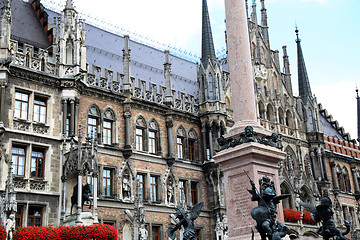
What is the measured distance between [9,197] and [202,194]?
1339 centimetres

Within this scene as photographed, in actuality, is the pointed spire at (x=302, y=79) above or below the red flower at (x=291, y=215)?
above

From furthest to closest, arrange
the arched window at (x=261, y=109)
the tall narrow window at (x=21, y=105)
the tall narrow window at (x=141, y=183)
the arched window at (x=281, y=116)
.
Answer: the arched window at (x=281, y=116)
the arched window at (x=261, y=109)
the tall narrow window at (x=141, y=183)
the tall narrow window at (x=21, y=105)

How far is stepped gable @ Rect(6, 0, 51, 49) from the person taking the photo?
25.8 m

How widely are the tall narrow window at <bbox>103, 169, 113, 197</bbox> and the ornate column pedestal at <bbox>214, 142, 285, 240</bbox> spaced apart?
13.5 metres

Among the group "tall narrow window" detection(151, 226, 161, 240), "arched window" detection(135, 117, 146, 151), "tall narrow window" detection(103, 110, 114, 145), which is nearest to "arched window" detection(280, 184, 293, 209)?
"tall narrow window" detection(151, 226, 161, 240)

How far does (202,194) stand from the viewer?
29531mm

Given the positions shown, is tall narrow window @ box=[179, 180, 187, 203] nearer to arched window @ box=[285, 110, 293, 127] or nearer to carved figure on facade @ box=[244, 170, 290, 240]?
arched window @ box=[285, 110, 293, 127]

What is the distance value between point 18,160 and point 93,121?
5285mm

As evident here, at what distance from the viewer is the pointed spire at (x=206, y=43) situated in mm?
32531

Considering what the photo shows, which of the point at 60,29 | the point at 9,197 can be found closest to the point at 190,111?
the point at 60,29

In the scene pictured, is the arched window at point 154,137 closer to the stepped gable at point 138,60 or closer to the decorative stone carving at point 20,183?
the stepped gable at point 138,60

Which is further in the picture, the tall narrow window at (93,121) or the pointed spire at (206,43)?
the pointed spire at (206,43)

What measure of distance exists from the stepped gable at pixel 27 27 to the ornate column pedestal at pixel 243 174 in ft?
55.1

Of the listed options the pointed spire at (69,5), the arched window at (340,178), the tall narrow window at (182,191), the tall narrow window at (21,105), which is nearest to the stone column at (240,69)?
the tall narrow window at (21,105)
